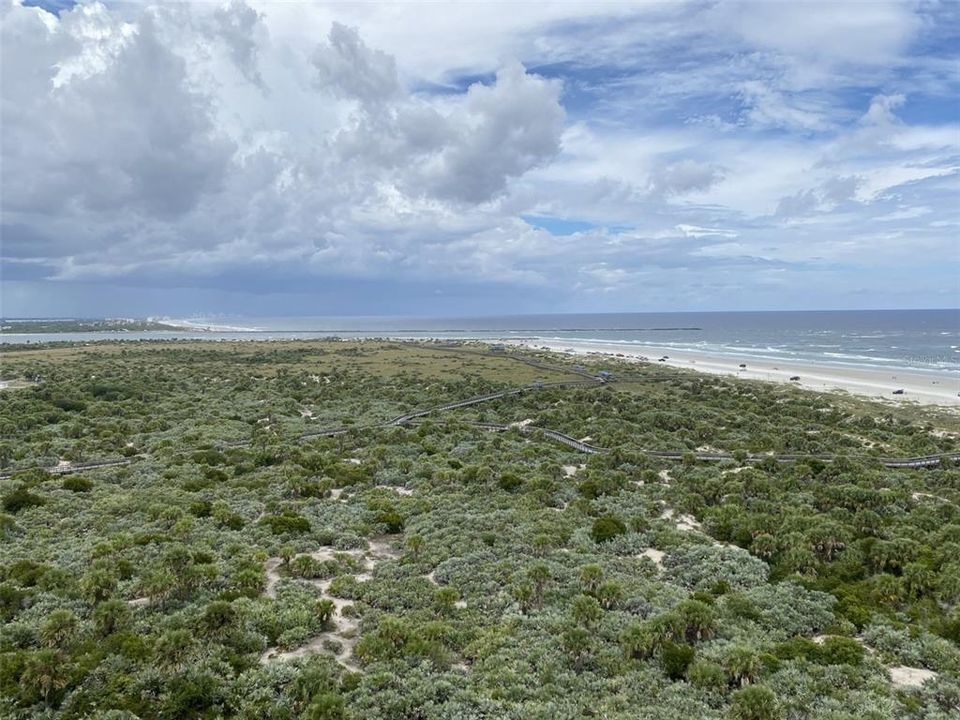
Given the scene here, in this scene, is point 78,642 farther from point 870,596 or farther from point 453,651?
point 870,596

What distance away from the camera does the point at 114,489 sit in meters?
31.3

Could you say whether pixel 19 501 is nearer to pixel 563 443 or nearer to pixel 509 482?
pixel 509 482

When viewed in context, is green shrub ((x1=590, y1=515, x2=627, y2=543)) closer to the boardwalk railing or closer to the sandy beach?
the boardwalk railing

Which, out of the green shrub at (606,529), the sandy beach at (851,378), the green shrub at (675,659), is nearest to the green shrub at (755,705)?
the green shrub at (675,659)

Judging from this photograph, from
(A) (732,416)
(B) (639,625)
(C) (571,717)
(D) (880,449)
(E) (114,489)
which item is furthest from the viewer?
(A) (732,416)

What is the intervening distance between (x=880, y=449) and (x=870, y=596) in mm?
29957

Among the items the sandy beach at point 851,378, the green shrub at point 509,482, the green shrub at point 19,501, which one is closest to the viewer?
the green shrub at point 19,501

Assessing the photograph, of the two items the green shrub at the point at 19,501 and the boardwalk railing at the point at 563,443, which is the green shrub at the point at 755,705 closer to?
the boardwalk railing at the point at 563,443

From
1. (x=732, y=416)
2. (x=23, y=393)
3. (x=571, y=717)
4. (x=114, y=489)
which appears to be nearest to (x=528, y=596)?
(x=571, y=717)

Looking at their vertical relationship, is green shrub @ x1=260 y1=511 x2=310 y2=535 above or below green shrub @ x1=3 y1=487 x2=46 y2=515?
below

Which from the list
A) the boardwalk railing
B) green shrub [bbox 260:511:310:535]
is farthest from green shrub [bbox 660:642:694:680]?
the boardwalk railing

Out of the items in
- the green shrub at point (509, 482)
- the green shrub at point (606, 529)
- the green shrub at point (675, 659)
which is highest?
the green shrub at point (509, 482)

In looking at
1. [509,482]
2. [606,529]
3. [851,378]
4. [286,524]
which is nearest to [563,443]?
[509,482]

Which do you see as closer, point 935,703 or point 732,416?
point 935,703
